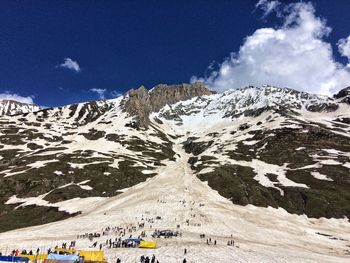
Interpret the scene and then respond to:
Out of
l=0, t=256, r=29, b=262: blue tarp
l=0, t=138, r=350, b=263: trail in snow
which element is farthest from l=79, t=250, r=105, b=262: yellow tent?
l=0, t=256, r=29, b=262: blue tarp

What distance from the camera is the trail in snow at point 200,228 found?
6562 centimetres

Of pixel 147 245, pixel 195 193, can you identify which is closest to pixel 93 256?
pixel 147 245

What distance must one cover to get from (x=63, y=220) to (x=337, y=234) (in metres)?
81.2

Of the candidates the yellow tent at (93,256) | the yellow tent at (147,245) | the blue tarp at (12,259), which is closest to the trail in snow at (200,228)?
the yellow tent at (147,245)

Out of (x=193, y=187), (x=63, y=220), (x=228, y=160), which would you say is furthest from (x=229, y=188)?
(x=63, y=220)

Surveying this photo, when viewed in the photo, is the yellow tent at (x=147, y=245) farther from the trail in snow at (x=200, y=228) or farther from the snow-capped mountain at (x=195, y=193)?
the snow-capped mountain at (x=195, y=193)

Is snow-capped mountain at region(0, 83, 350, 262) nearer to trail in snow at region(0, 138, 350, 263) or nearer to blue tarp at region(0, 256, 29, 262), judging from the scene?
trail in snow at region(0, 138, 350, 263)

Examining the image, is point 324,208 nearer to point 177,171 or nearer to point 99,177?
point 177,171

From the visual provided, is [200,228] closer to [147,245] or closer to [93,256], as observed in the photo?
[147,245]

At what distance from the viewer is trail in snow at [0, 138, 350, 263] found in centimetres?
6562

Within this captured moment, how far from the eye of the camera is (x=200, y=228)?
92375mm

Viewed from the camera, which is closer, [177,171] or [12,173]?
[12,173]

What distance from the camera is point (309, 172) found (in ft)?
520

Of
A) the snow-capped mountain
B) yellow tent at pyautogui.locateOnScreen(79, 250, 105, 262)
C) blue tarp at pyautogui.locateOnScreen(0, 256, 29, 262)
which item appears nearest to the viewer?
blue tarp at pyautogui.locateOnScreen(0, 256, 29, 262)
